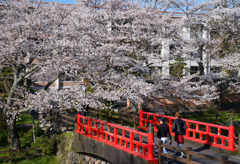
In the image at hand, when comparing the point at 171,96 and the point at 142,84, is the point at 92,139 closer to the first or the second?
the point at 142,84

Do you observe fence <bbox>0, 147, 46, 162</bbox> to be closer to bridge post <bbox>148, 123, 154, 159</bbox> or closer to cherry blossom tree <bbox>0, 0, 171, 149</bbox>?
cherry blossom tree <bbox>0, 0, 171, 149</bbox>

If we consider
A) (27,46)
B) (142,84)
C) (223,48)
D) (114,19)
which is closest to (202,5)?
(223,48)

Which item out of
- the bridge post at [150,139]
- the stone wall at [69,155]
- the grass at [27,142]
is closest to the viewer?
the bridge post at [150,139]

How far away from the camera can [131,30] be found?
59.5 ft

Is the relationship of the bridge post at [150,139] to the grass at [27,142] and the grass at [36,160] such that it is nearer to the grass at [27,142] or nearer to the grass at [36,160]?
the grass at [27,142]

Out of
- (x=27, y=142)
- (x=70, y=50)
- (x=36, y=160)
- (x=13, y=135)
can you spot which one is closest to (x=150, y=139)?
(x=70, y=50)

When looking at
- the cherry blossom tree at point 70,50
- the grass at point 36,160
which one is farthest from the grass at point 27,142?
the cherry blossom tree at point 70,50

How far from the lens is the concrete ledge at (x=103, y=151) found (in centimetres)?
996

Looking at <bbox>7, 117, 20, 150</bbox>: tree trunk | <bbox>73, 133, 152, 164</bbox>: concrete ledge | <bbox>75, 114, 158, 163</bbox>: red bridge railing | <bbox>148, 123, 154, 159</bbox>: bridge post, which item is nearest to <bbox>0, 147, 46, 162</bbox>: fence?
<bbox>7, 117, 20, 150</bbox>: tree trunk

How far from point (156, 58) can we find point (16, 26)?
367 inches

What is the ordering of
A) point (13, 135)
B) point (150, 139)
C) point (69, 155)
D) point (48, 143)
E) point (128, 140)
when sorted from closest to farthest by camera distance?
point (150, 139) → point (128, 140) → point (69, 155) → point (13, 135) → point (48, 143)

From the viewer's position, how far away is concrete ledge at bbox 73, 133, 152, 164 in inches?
392

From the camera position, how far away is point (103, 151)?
11.8 m

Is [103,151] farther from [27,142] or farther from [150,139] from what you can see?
[27,142]
